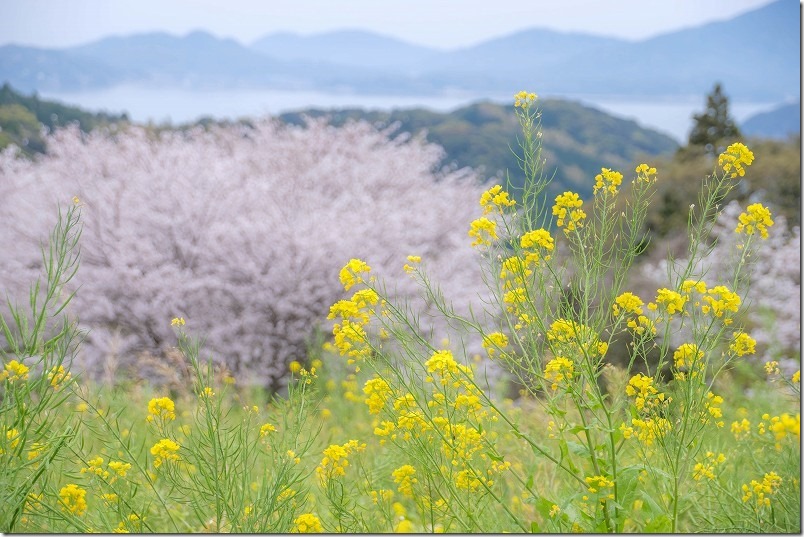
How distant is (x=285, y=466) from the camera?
148 cm

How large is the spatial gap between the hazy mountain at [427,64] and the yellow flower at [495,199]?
69.2 inches

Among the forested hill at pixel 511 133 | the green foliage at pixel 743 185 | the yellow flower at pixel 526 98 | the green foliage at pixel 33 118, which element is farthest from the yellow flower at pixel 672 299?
the green foliage at pixel 743 185

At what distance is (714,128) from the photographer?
6109 mm

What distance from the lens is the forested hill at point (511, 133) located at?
618 cm

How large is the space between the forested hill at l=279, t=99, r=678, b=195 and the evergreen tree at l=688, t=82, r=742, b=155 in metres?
0.45

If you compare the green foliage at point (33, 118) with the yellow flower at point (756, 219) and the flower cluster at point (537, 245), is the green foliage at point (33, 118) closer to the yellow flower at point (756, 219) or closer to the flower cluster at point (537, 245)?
the flower cluster at point (537, 245)

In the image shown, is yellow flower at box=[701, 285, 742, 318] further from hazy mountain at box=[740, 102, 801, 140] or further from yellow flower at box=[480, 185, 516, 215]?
hazy mountain at box=[740, 102, 801, 140]

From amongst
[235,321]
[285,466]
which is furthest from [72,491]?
[235,321]

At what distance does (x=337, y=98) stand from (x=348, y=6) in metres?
0.79

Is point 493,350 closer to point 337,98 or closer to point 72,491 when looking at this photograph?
point 72,491

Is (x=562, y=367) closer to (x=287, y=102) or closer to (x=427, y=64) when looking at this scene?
(x=427, y=64)

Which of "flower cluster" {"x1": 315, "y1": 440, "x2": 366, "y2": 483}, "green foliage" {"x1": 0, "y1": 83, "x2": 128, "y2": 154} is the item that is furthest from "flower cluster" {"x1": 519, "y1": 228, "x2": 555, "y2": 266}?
"green foliage" {"x1": 0, "y1": 83, "x2": 128, "y2": 154}

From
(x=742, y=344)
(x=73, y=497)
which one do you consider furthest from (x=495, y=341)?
(x=73, y=497)

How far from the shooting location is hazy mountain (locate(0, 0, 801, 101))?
3.11 metres
